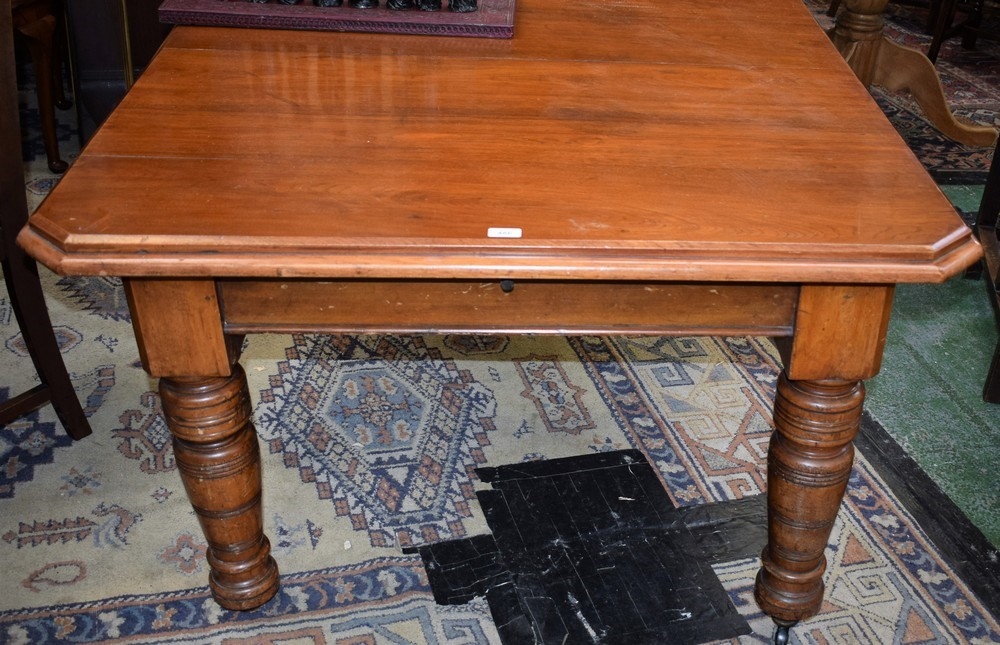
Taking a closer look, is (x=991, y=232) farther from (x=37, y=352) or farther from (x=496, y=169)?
(x=37, y=352)

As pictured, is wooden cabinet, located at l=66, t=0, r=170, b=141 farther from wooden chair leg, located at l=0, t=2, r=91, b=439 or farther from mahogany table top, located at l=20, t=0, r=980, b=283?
mahogany table top, located at l=20, t=0, r=980, b=283

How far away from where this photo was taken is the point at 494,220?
4.48ft

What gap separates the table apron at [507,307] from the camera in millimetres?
1478

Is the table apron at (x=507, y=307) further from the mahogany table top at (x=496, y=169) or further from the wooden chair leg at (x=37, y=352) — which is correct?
the wooden chair leg at (x=37, y=352)

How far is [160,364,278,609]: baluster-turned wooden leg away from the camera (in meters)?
1.61

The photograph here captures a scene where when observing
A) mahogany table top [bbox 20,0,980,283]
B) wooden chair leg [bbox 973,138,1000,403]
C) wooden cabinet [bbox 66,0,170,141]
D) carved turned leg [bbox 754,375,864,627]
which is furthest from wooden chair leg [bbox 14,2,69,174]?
wooden chair leg [bbox 973,138,1000,403]

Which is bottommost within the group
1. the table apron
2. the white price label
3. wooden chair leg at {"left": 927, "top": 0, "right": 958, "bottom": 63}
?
wooden chair leg at {"left": 927, "top": 0, "right": 958, "bottom": 63}

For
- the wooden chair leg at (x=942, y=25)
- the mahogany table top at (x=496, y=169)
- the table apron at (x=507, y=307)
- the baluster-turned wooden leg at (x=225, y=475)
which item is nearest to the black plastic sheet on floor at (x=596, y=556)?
the baluster-turned wooden leg at (x=225, y=475)

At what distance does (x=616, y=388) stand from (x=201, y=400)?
1227mm

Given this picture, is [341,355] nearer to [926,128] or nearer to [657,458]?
[657,458]

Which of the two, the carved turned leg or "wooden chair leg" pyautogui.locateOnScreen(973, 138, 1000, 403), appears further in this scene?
"wooden chair leg" pyautogui.locateOnScreen(973, 138, 1000, 403)

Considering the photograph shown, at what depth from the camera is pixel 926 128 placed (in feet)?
13.7

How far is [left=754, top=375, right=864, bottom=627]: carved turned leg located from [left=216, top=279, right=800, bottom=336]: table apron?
0.17 meters

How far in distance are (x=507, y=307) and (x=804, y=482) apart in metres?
0.58
